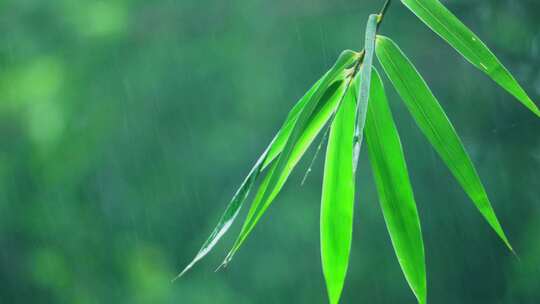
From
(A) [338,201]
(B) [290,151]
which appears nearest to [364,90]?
(B) [290,151]

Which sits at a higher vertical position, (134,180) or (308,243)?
(134,180)

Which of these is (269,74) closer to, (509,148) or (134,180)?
(134,180)

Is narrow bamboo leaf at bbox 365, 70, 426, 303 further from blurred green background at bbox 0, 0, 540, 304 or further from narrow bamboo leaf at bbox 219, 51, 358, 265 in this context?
blurred green background at bbox 0, 0, 540, 304

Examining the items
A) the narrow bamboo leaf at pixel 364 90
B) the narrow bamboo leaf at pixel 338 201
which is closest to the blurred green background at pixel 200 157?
the narrow bamboo leaf at pixel 338 201

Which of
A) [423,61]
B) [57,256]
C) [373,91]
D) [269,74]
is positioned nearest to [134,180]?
[57,256]

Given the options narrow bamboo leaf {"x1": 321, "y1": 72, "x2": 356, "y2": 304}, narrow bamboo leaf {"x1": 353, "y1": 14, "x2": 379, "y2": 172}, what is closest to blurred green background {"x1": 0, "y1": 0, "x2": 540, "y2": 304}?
narrow bamboo leaf {"x1": 321, "y1": 72, "x2": 356, "y2": 304}

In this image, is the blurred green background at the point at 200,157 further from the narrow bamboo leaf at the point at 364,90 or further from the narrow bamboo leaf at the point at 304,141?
the narrow bamboo leaf at the point at 364,90

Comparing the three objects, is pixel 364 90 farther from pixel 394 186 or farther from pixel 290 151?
pixel 394 186
